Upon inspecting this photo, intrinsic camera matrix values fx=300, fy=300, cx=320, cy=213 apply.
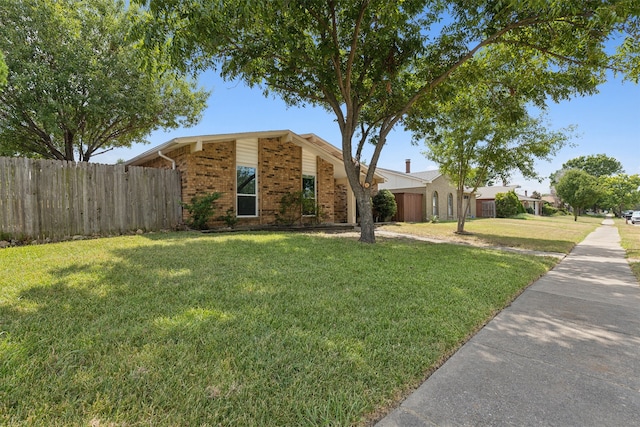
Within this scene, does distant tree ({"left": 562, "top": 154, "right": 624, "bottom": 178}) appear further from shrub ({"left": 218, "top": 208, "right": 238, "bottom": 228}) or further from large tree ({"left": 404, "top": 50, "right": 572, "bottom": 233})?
shrub ({"left": 218, "top": 208, "right": 238, "bottom": 228})

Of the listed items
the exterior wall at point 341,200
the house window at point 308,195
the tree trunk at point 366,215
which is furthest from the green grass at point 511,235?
the tree trunk at point 366,215

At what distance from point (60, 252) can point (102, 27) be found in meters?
12.7

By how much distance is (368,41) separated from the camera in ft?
25.9

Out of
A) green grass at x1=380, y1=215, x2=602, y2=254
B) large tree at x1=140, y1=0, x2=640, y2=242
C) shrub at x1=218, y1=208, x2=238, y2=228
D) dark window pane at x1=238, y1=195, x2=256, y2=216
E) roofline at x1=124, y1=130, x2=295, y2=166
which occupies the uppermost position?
large tree at x1=140, y1=0, x2=640, y2=242

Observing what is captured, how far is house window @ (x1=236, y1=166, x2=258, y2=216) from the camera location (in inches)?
448

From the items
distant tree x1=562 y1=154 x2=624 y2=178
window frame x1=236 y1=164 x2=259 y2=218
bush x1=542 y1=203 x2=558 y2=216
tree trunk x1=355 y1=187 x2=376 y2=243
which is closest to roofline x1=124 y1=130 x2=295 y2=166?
window frame x1=236 y1=164 x2=259 y2=218

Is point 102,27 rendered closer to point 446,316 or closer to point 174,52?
point 174,52

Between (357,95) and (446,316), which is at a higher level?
(357,95)

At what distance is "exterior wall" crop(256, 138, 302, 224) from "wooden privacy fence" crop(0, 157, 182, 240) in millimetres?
3137

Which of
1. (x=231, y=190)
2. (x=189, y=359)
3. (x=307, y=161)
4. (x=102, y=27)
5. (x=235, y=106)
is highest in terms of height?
(x=102, y=27)

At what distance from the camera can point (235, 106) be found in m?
12.4

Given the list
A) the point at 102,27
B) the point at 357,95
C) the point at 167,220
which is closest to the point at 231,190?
the point at 167,220

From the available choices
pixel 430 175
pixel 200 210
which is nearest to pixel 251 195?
pixel 200 210

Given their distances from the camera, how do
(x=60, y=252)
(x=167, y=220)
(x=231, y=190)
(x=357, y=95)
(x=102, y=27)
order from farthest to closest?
(x=102, y=27) < (x=231, y=190) < (x=167, y=220) < (x=357, y=95) < (x=60, y=252)
